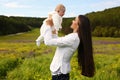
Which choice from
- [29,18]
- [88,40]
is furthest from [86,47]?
[29,18]

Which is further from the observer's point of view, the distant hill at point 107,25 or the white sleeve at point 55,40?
the distant hill at point 107,25

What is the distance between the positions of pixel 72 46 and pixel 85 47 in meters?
0.21

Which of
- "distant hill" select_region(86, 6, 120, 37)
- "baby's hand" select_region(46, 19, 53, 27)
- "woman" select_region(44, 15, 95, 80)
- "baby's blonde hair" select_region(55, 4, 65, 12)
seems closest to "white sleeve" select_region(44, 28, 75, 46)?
"woman" select_region(44, 15, 95, 80)

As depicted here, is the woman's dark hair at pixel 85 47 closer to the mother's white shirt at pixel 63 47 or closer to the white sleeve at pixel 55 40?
the mother's white shirt at pixel 63 47

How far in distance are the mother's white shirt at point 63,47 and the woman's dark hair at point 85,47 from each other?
0.34 ft

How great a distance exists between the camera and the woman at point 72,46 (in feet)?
19.8

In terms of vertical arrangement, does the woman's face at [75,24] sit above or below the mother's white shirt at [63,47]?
above

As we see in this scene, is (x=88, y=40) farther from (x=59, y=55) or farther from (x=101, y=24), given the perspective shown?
(x=101, y=24)

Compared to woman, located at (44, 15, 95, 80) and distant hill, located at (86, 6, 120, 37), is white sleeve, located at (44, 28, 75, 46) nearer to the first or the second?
woman, located at (44, 15, 95, 80)

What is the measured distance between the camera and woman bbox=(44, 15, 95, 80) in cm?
604

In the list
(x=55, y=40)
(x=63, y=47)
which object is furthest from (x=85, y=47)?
(x=55, y=40)

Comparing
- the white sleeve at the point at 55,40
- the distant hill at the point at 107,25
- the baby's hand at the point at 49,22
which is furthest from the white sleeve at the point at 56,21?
the distant hill at the point at 107,25

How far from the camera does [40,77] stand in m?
13.6

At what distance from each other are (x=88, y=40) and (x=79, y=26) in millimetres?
264
